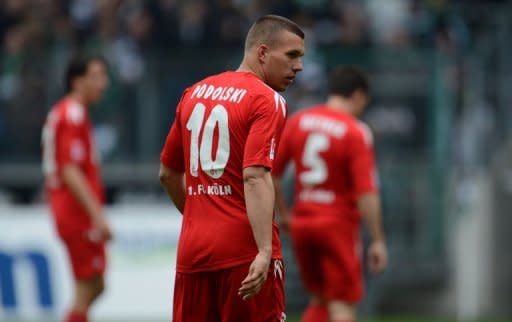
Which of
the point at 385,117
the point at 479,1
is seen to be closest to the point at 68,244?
the point at 385,117

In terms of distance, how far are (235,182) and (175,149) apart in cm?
53

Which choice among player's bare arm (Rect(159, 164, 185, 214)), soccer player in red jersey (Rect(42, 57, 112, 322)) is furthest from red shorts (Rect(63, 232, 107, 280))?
player's bare arm (Rect(159, 164, 185, 214))

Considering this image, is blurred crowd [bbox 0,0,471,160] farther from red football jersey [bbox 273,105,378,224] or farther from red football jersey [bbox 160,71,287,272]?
red football jersey [bbox 160,71,287,272]

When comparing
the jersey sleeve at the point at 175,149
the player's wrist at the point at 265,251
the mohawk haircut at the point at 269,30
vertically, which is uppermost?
the mohawk haircut at the point at 269,30

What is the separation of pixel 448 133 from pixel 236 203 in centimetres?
938

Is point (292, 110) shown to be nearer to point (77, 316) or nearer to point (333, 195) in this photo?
point (333, 195)

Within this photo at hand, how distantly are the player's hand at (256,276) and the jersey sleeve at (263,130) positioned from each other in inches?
17.4

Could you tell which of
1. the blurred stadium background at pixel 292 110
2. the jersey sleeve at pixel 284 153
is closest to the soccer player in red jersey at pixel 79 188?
the jersey sleeve at pixel 284 153

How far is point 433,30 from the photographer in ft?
51.6

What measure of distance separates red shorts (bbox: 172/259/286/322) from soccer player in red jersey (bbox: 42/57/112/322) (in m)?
3.67

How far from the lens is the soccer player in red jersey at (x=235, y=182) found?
216 inches

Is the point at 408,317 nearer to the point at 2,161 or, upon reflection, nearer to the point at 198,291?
the point at 2,161

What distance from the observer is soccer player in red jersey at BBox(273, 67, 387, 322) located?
8922 millimetres

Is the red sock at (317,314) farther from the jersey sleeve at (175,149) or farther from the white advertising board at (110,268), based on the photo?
the white advertising board at (110,268)
